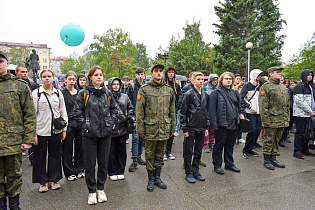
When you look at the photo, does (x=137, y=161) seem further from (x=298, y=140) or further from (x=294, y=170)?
(x=298, y=140)

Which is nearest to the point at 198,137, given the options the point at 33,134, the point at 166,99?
the point at 166,99

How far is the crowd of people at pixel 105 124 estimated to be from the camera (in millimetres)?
2900

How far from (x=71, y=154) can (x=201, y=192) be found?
274cm

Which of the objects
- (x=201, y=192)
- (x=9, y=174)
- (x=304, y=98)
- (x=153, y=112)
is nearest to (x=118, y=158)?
(x=153, y=112)

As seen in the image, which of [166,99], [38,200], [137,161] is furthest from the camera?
[137,161]

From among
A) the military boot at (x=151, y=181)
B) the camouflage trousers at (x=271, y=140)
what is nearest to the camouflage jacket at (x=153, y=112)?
the military boot at (x=151, y=181)

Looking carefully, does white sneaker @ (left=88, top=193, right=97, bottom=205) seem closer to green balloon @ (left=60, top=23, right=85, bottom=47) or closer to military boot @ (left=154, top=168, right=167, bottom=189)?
military boot @ (left=154, top=168, right=167, bottom=189)

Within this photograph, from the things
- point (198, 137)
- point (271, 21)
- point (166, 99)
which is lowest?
point (198, 137)

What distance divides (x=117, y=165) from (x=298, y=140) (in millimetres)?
4879

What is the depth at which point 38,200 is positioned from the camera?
11.4 ft

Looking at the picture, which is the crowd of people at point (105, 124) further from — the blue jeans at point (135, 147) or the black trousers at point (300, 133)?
the black trousers at point (300, 133)

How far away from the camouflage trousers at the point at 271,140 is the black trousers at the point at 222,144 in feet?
3.07

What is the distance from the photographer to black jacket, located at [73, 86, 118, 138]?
10.8 feet

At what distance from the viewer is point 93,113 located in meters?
3.34
